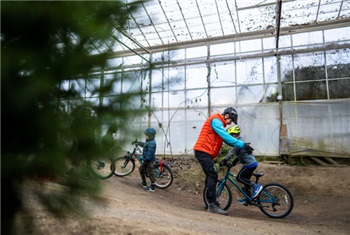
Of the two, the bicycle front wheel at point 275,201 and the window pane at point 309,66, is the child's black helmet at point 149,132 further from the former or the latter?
the window pane at point 309,66

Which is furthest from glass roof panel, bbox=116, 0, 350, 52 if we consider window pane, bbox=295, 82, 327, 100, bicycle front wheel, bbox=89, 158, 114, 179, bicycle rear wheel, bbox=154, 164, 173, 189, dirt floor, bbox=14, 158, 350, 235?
bicycle front wheel, bbox=89, 158, 114, 179

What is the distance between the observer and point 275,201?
4.96 m

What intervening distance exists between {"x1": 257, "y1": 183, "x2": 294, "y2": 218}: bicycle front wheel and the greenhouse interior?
16.6 ft

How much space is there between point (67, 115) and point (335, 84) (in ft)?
35.8

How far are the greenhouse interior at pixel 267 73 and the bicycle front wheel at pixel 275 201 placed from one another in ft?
16.6

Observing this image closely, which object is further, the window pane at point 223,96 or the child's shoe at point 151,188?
the window pane at point 223,96

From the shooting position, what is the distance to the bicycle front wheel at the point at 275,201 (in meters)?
4.91

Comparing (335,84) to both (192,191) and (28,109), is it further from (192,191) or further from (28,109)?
(28,109)

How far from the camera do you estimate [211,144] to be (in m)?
4.85

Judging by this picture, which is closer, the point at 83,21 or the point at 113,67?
the point at 83,21

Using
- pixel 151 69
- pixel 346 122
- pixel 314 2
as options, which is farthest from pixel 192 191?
pixel 314 2

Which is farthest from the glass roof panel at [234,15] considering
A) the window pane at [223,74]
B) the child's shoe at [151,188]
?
the child's shoe at [151,188]

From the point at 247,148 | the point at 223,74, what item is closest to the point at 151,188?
the point at 247,148

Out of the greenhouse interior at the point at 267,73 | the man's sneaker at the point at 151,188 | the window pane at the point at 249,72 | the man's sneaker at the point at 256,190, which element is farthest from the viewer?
the window pane at the point at 249,72
